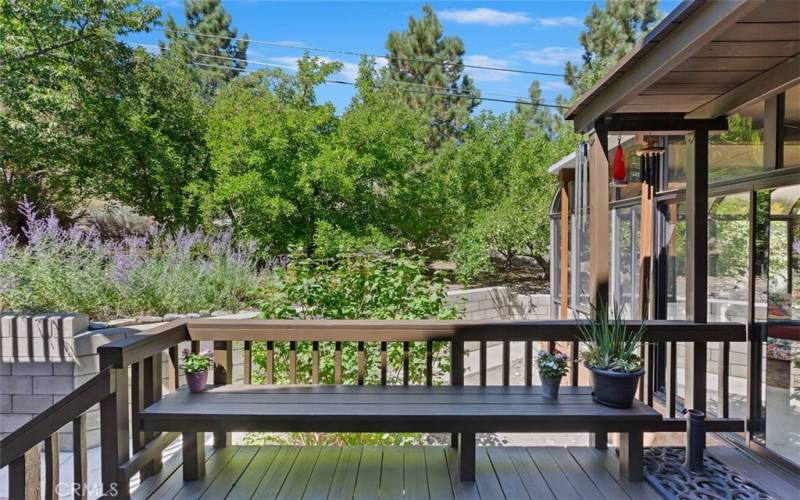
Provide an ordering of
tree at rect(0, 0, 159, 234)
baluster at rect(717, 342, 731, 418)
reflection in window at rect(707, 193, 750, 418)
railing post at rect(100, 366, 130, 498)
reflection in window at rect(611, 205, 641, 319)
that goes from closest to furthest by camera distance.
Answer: railing post at rect(100, 366, 130, 498), baluster at rect(717, 342, 731, 418), reflection in window at rect(707, 193, 750, 418), reflection in window at rect(611, 205, 641, 319), tree at rect(0, 0, 159, 234)

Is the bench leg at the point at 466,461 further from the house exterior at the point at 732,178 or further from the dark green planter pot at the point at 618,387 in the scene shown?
the house exterior at the point at 732,178

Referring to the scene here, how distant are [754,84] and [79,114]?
333 inches

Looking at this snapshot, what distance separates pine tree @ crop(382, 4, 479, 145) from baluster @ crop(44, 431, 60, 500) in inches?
512

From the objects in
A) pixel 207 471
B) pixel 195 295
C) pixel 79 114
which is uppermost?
pixel 79 114

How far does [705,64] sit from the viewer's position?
2.26 meters

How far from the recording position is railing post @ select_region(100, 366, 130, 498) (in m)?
2.04

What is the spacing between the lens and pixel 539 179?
32.6 ft

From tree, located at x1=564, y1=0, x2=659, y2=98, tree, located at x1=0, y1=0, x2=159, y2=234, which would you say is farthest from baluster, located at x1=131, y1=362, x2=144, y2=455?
tree, located at x1=564, y1=0, x2=659, y2=98

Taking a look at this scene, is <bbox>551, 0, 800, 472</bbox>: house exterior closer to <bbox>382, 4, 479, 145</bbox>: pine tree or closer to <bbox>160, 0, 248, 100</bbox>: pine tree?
<bbox>382, 4, 479, 145</bbox>: pine tree

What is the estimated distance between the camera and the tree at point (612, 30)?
1225 centimetres

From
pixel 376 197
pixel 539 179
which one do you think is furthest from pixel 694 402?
pixel 539 179

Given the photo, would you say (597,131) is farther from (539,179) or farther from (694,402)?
(539,179)

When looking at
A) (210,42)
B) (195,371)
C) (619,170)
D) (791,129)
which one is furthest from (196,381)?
(210,42)

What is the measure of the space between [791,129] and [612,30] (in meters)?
12.2
